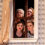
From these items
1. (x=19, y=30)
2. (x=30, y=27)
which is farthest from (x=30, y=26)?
(x=19, y=30)

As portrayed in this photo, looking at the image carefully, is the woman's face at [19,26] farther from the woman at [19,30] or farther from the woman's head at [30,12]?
the woman's head at [30,12]

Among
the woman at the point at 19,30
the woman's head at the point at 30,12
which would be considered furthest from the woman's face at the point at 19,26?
the woman's head at the point at 30,12

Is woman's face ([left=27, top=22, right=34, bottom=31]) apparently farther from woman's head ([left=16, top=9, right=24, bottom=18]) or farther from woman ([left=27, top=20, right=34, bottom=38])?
woman's head ([left=16, top=9, right=24, bottom=18])

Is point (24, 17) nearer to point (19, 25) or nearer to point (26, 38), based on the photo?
point (19, 25)

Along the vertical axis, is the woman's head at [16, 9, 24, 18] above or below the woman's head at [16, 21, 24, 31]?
above

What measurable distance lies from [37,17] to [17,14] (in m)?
0.20

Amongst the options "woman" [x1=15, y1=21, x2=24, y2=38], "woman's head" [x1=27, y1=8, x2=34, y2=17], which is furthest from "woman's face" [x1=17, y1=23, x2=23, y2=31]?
"woman's head" [x1=27, y1=8, x2=34, y2=17]

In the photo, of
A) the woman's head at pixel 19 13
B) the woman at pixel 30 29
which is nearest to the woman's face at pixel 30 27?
the woman at pixel 30 29

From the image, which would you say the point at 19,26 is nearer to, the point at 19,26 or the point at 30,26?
the point at 19,26

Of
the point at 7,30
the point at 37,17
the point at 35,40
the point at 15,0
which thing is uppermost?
the point at 15,0

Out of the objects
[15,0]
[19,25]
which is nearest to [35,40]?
[19,25]

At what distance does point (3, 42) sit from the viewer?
91cm

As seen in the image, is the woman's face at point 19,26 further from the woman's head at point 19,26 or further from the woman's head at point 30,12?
the woman's head at point 30,12

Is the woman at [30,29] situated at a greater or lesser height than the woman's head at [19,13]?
lesser
